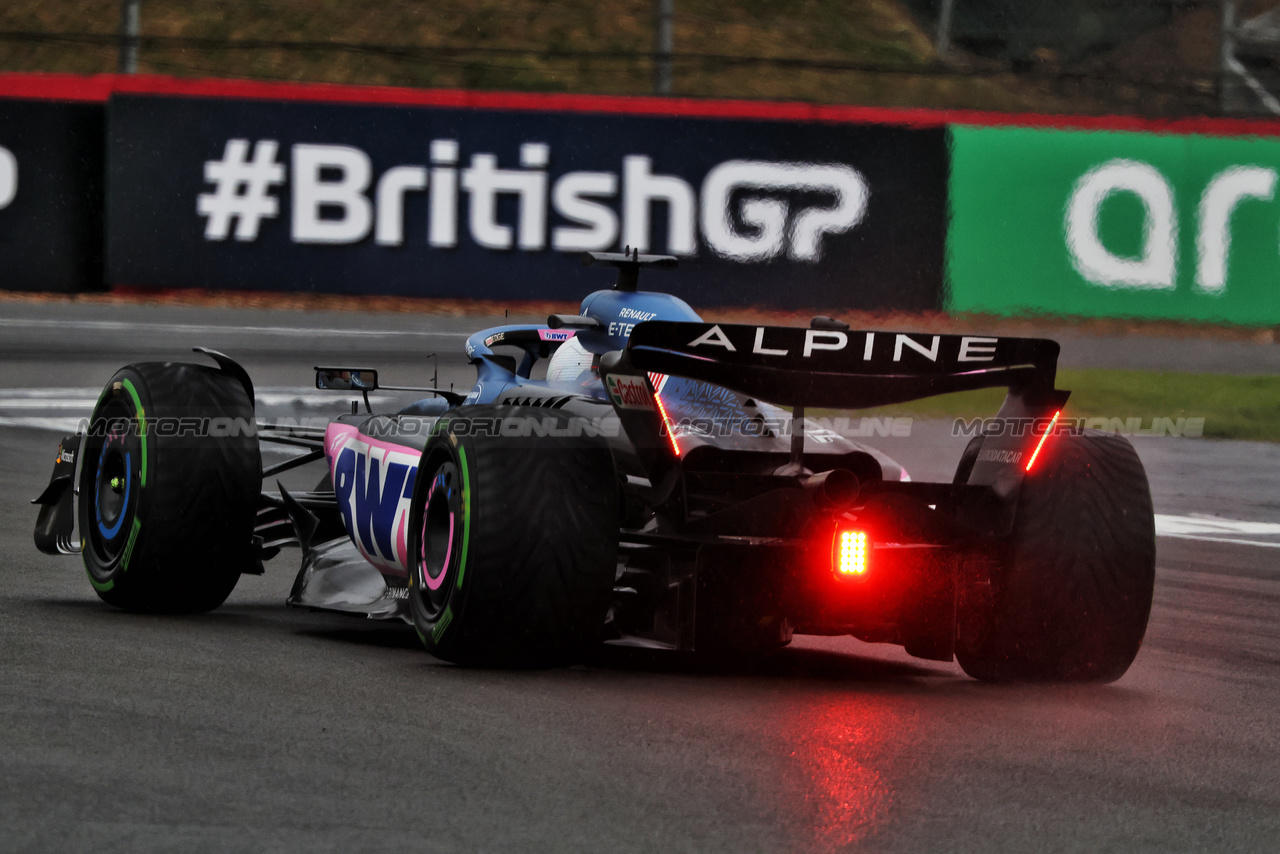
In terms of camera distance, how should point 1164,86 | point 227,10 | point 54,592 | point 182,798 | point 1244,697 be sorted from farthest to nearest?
point 227,10
point 1164,86
point 54,592
point 1244,697
point 182,798

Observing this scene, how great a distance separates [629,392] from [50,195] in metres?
11.2

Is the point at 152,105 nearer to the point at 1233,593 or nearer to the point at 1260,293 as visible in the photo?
the point at 1260,293

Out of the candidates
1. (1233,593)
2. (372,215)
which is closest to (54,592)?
(1233,593)

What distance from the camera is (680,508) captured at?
4.91 metres

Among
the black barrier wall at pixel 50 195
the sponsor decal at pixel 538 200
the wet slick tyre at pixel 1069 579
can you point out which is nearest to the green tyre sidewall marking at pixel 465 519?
the wet slick tyre at pixel 1069 579

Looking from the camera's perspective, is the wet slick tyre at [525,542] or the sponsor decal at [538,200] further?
the sponsor decal at [538,200]

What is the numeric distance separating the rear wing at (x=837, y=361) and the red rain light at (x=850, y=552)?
0.36 metres

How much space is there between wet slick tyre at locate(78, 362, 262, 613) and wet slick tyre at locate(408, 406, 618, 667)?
129 cm

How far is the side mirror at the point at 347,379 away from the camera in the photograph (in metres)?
6.43

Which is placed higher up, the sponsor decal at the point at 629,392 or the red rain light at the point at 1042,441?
the sponsor decal at the point at 629,392

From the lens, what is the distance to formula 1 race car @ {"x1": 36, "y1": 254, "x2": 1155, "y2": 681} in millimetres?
4785

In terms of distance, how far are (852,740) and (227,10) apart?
71.2 ft

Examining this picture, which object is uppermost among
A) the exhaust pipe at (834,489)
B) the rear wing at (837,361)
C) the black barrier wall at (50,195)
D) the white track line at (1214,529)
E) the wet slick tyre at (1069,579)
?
the black barrier wall at (50,195)

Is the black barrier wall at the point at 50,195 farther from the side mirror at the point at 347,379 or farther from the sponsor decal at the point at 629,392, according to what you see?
the sponsor decal at the point at 629,392
